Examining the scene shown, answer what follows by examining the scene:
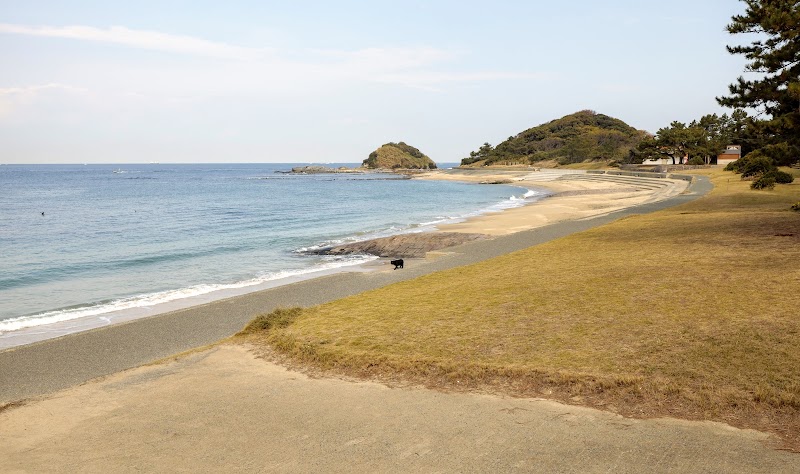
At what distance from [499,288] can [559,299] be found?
5.87 feet

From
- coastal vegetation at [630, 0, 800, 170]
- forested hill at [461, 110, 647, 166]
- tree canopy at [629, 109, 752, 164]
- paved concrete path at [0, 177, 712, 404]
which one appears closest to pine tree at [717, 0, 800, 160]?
coastal vegetation at [630, 0, 800, 170]

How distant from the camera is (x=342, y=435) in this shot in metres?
6.84

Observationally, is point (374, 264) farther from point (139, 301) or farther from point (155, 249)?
point (155, 249)

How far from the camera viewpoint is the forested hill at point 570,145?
5241 inches

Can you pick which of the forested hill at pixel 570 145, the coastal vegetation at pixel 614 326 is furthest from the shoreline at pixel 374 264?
the forested hill at pixel 570 145

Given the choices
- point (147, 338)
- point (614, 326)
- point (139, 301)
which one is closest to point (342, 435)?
point (614, 326)

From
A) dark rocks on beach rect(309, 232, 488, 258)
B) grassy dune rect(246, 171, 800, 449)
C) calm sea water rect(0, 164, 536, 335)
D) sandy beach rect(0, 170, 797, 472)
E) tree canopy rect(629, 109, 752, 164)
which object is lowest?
calm sea water rect(0, 164, 536, 335)

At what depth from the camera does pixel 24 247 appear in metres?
33.2

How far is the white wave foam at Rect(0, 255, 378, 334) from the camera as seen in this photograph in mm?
16641

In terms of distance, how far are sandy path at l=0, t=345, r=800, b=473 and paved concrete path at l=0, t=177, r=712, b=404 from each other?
1.99 m

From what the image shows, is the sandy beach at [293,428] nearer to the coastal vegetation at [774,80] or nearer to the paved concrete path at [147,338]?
the paved concrete path at [147,338]

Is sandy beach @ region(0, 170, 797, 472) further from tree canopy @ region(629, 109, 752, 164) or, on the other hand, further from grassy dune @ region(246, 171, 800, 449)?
tree canopy @ region(629, 109, 752, 164)

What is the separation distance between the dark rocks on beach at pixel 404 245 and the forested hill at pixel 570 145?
9427 cm

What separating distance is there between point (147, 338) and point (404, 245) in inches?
639
